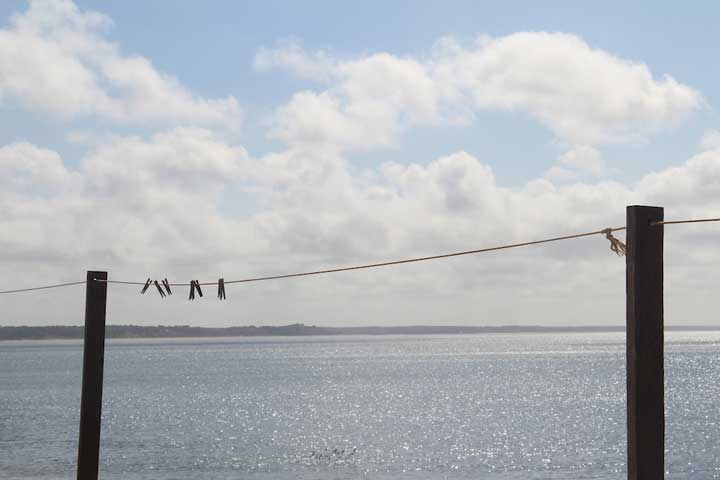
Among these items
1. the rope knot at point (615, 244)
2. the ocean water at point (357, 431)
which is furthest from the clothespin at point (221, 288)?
the ocean water at point (357, 431)

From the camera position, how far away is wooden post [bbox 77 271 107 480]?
15875mm

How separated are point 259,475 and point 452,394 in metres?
58.5

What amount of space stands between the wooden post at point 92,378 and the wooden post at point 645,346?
10.4 metres

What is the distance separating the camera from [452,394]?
99.6m

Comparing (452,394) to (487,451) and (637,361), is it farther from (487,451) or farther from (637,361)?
(637,361)

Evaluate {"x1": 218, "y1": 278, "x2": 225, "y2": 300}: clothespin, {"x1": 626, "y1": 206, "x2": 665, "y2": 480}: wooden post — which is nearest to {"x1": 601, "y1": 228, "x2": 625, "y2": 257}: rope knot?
{"x1": 626, "y1": 206, "x2": 665, "y2": 480}: wooden post

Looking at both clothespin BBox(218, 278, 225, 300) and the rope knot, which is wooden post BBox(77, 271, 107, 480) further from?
the rope knot

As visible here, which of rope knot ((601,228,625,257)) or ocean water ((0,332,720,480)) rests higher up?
rope knot ((601,228,625,257))

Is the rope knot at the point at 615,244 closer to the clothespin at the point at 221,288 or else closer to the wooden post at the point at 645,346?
the wooden post at the point at 645,346

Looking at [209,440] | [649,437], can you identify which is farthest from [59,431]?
[649,437]

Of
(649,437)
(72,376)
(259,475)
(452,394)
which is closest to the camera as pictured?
(649,437)

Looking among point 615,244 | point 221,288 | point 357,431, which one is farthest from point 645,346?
point 357,431

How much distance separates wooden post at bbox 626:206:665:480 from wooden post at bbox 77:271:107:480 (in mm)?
10411

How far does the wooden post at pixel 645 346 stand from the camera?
339 inches
